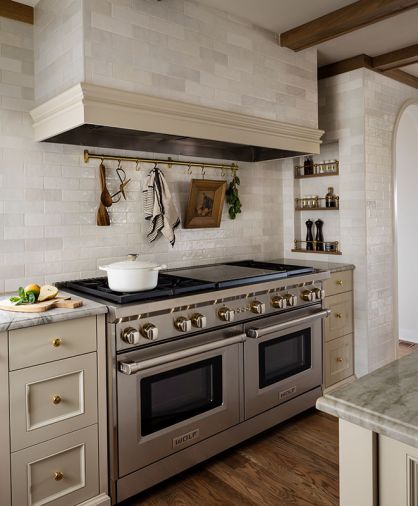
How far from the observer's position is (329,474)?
246 centimetres

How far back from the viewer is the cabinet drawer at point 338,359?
11.5ft

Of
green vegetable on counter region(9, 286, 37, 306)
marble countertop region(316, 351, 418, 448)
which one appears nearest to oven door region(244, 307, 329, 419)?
green vegetable on counter region(9, 286, 37, 306)

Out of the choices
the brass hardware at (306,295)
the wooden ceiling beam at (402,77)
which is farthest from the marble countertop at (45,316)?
the wooden ceiling beam at (402,77)

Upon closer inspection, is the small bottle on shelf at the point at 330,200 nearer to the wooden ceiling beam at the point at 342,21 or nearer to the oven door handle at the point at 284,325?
the oven door handle at the point at 284,325

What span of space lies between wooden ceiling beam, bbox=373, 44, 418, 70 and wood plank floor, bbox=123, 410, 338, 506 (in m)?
2.87

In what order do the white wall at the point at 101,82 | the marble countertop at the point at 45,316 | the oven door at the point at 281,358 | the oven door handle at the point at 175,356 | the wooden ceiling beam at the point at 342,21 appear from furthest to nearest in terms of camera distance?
1. the oven door at the point at 281,358
2. the wooden ceiling beam at the point at 342,21
3. the white wall at the point at 101,82
4. the oven door handle at the point at 175,356
5. the marble countertop at the point at 45,316

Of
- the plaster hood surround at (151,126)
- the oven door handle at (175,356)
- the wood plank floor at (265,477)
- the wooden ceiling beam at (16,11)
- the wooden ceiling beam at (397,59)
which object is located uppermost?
the wooden ceiling beam at (397,59)

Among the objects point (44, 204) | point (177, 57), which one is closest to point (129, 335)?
point (44, 204)

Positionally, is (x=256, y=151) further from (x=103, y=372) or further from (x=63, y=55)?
(x=103, y=372)

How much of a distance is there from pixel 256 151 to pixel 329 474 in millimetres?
2259

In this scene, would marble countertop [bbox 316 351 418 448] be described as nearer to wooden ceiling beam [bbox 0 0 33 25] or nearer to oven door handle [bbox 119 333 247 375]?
oven door handle [bbox 119 333 247 375]

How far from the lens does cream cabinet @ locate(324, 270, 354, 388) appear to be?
137 inches

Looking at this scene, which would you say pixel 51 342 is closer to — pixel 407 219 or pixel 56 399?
pixel 56 399

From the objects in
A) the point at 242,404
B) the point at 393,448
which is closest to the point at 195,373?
the point at 242,404
